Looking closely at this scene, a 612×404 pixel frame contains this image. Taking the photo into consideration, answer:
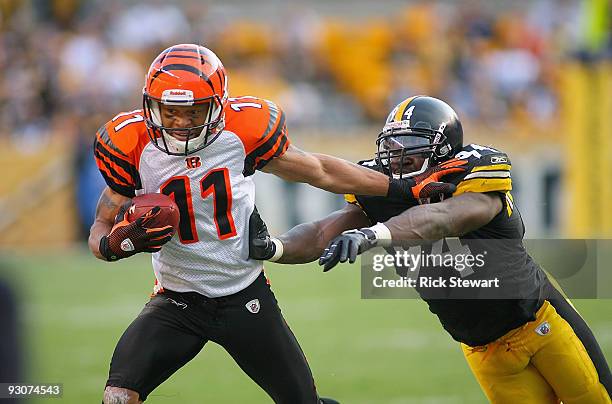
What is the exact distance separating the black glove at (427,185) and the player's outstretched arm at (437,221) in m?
0.11

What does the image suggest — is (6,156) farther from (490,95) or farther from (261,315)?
(261,315)

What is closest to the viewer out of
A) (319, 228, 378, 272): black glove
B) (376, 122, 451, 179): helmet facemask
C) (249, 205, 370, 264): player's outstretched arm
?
(319, 228, 378, 272): black glove

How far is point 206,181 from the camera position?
3.92m

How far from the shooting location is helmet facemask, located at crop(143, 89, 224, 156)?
3826 mm

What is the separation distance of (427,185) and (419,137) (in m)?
0.25

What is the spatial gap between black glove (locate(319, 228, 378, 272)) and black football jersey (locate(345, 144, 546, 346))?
2.28ft

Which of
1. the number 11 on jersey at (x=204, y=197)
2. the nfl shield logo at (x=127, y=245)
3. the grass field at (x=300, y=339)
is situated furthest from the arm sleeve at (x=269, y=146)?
the grass field at (x=300, y=339)

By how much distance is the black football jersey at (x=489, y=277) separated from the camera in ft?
13.4

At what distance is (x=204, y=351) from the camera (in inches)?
310

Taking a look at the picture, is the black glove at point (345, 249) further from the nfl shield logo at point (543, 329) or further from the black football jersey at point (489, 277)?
the nfl shield logo at point (543, 329)

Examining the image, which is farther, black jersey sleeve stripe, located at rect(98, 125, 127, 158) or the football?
black jersey sleeve stripe, located at rect(98, 125, 127, 158)

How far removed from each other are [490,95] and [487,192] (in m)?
10.8

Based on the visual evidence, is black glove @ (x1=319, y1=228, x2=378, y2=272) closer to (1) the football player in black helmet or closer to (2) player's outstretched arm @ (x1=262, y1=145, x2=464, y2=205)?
(1) the football player in black helmet

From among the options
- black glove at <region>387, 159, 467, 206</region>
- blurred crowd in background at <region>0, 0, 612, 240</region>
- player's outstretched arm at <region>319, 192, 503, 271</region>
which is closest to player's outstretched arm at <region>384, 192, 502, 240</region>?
player's outstretched arm at <region>319, 192, 503, 271</region>
